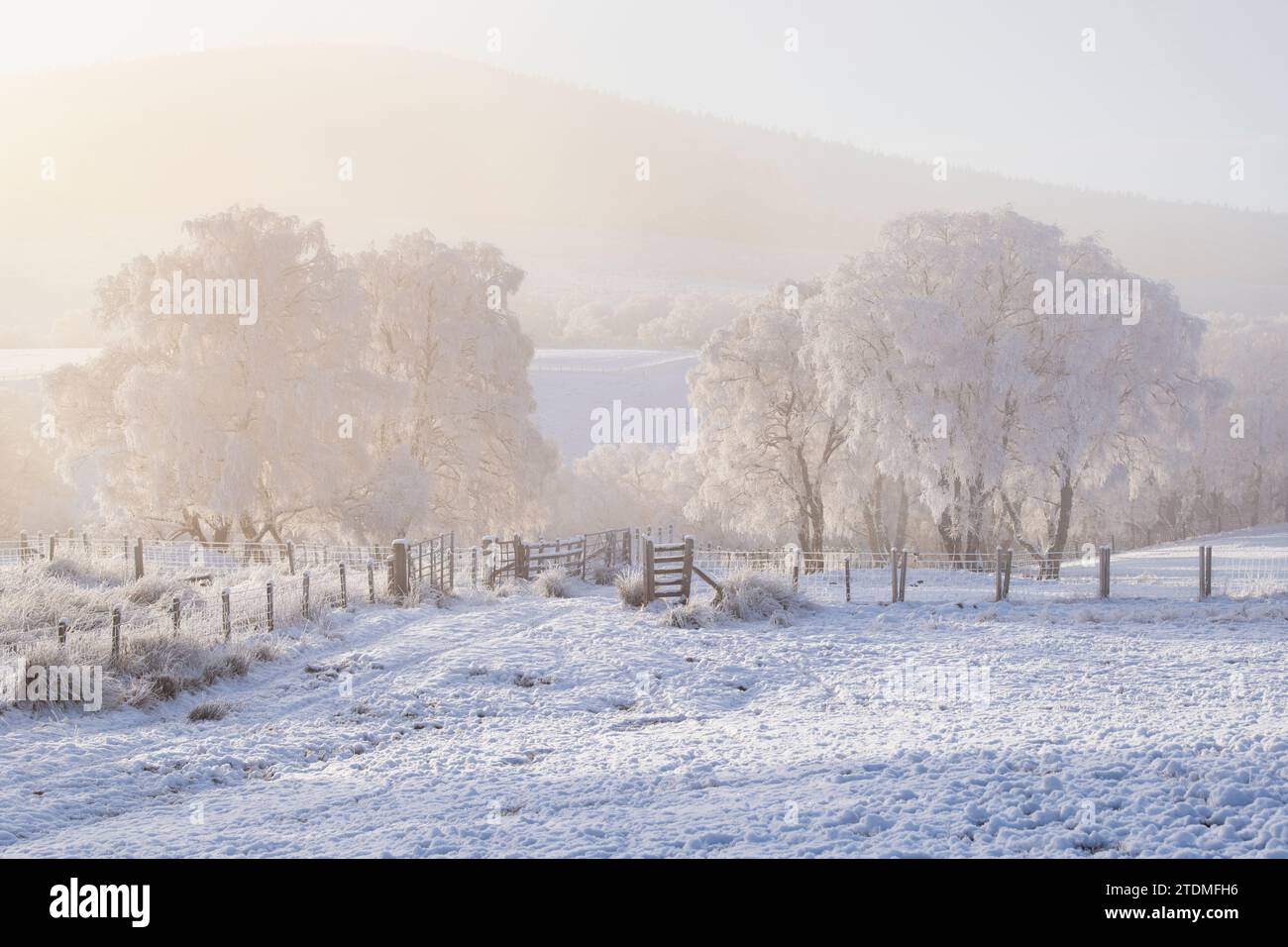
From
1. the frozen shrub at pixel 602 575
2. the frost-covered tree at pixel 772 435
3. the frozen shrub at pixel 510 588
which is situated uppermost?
the frost-covered tree at pixel 772 435

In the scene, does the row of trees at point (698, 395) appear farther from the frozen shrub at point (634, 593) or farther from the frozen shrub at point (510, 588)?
the frozen shrub at point (634, 593)

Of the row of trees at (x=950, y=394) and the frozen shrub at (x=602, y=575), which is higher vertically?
the row of trees at (x=950, y=394)

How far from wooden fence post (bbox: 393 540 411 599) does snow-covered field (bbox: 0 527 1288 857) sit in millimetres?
4309

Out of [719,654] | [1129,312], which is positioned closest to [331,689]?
[719,654]

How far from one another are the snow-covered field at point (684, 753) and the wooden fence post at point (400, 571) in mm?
4309

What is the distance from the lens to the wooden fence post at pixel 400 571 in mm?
19703

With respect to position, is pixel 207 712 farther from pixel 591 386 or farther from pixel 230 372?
pixel 591 386

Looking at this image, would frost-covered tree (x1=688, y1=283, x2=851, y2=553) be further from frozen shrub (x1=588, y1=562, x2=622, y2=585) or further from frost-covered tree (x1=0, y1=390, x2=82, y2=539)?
frost-covered tree (x1=0, y1=390, x2=82, y2=539)

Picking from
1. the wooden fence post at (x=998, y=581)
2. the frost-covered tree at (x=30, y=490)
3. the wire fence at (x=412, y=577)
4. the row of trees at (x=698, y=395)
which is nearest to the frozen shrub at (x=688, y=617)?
the wire fence at (x=412, y=577)

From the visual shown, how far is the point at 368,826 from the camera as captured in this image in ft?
22.7

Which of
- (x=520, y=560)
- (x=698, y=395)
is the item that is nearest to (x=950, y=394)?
(x=698, y=395)

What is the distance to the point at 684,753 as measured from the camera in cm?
879

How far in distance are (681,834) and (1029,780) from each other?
2.65 meters
